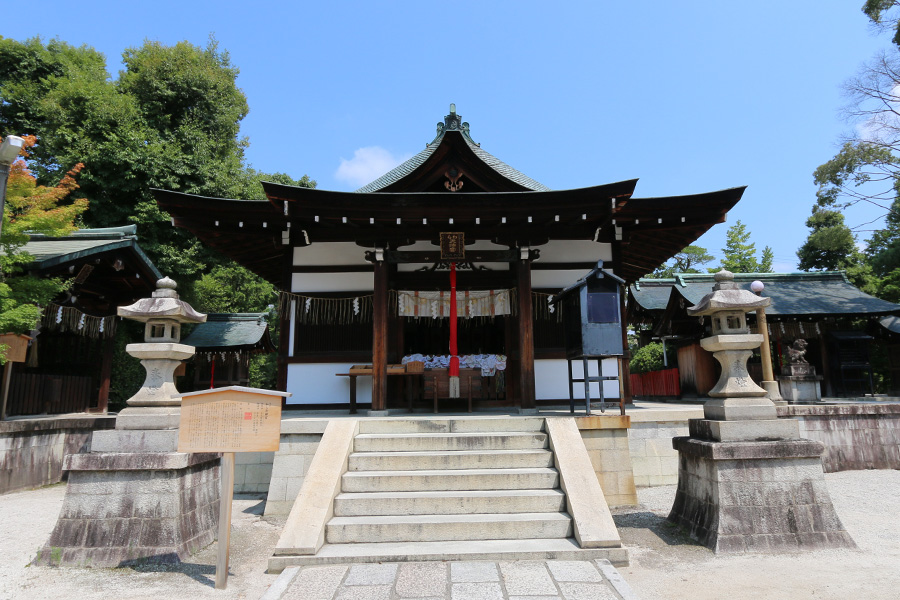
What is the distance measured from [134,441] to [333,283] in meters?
5.40

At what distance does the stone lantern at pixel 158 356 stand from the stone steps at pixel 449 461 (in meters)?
2.21

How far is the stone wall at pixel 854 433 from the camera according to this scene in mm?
9805

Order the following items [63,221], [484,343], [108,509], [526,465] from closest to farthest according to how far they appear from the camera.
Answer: [108,509], [526,465], [63,221], [484,343]

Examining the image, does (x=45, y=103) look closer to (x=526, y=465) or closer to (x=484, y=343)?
(x=484, y=343)

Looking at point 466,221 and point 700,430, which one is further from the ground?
point 466,221

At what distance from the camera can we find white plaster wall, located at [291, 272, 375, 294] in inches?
408

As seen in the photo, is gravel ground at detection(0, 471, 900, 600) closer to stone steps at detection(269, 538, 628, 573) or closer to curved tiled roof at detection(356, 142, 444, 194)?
stone steps at detection(269, 538, 628, 573)

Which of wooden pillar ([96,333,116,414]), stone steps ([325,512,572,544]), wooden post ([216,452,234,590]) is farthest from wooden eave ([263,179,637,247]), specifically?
wooden pillar ([96,333,116,414])

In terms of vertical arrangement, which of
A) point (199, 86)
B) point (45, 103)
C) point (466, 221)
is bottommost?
point (466, 221)

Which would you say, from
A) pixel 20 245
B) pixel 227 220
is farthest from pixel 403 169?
pixel 20 245

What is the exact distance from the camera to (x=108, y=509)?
5.22m

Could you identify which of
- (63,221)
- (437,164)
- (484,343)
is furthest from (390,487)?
(63,221)

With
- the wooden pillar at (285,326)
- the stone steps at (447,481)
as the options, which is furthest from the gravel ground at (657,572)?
the wooden pillar at (285,326)

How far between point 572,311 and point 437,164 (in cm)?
436
